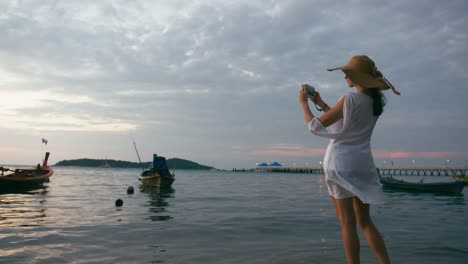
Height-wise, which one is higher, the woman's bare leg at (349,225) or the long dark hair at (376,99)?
the long dark hair at (376,99)

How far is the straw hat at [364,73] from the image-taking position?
3.26m

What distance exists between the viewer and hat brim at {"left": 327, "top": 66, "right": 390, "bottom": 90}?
325cm

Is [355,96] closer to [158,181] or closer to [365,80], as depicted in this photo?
[365,80]

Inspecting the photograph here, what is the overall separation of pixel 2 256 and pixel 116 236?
8.69 ft

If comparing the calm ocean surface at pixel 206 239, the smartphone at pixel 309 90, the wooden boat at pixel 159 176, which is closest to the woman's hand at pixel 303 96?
the smartphone at pixel 309 90

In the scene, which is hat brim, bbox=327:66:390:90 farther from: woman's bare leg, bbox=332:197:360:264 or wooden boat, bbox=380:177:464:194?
wooden boat, bbox=380:177:464:194

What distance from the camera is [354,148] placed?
3201 millimetres

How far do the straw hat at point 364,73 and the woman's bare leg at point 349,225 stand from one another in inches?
44.9

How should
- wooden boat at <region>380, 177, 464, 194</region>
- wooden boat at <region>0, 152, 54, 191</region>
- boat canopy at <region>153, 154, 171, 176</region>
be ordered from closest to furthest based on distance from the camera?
wooden boat at <region>0, 152, 54, 191</region> < wooden boat at <region>380, 177, 464, 194</region> < boat canopy at <region>153, 154, 171, 176</region>

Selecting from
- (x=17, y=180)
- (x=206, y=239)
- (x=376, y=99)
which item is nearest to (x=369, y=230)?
(x=376, y=99)

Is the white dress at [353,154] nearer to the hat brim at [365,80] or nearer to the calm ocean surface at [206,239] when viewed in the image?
the hat brim at [365,80]

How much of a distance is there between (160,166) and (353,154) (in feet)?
102

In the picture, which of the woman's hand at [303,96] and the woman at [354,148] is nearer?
the woman at [354,148]

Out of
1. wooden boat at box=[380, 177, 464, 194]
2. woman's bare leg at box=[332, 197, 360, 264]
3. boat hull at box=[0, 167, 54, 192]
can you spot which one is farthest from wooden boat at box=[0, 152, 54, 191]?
wooden boat at box=[380, 177, 464, 194]
